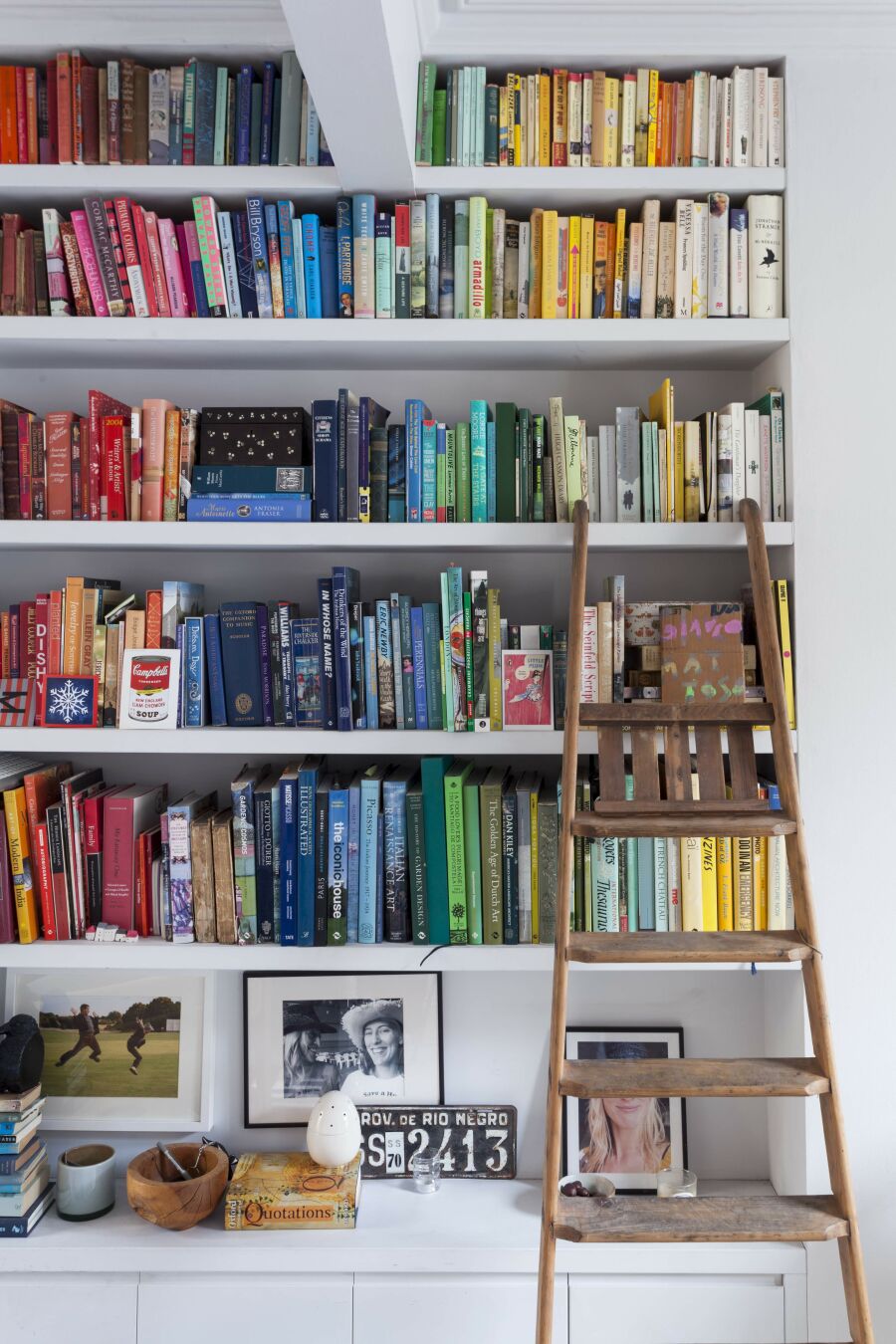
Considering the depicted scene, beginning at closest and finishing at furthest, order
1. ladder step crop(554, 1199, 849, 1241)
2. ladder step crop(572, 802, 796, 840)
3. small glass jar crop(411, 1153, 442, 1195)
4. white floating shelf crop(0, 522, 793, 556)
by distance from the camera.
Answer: ladder step crop(554, 1199, 849, 1241) < ladder step crop(572, 802, 796, 840) < white floating shelf crop(0, 522, 793, 556) < small glass jar crop(411, 1153, 442, 1195)

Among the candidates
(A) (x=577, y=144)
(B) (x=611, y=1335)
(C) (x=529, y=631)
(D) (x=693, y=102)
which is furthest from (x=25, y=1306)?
(D) (x=693, y=102)

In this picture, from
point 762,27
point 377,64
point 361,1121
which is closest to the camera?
point 377,64

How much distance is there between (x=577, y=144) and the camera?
1.73 m

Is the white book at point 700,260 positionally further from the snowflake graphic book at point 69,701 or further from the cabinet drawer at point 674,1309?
the cabinet drawer at point 674,1309

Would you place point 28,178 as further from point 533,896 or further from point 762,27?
point 533,896

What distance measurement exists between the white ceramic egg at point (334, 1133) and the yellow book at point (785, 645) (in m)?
1.08

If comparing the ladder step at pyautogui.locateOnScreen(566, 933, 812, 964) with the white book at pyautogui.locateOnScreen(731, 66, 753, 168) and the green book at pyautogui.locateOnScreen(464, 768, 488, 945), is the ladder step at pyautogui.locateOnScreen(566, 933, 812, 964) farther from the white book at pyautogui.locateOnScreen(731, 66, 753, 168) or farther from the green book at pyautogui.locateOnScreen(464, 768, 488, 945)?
the white book at pyautogui.locateOnScreen(731, 66, 753, 168)

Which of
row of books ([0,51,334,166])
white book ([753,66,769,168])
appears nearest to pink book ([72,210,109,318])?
row of books ([0,51,334,166])

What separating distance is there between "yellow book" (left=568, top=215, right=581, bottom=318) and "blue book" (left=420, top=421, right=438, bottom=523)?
0.33 m

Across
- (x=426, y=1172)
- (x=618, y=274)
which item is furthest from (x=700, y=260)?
(x=426, y=1172)

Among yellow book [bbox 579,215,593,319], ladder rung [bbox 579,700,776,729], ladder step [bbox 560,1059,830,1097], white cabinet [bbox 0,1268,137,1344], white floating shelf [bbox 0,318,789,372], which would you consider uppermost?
yellow book [bbox 579,215,593,319]

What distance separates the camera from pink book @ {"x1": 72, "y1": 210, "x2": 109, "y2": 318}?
1749 millimetres

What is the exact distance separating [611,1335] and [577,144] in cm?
214

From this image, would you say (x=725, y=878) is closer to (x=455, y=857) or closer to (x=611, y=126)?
(x=455, y=857)
